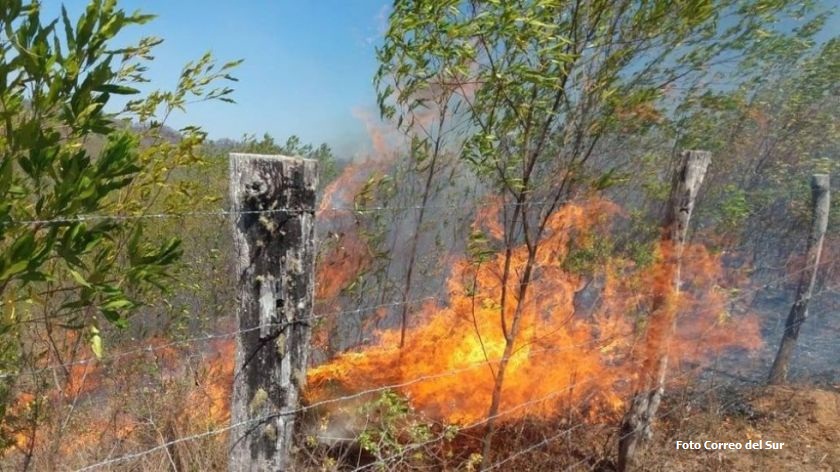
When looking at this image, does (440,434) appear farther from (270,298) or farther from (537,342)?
(270,298)

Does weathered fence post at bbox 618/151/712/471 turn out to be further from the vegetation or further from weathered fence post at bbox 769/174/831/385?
weathered fence post at bbox 769/174/831/385

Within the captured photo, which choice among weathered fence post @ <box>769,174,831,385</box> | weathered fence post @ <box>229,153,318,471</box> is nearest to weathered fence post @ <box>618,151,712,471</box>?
weathered fence post @ <box>229,153,318,471</box>

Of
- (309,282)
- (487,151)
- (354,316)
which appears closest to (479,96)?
(487,151)

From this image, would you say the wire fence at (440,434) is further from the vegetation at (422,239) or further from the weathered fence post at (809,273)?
the weathered fence post at (809,273)

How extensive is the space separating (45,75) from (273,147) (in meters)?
11.3

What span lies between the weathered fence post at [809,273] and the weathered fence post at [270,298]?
6797mm

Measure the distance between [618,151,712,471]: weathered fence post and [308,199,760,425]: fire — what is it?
0.16ft

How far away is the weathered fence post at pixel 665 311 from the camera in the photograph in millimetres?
4188

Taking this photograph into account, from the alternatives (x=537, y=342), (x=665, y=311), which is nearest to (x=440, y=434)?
(x=537, y=342)

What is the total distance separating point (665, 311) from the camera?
436 centimetres

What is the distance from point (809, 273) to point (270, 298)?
7.20 metres

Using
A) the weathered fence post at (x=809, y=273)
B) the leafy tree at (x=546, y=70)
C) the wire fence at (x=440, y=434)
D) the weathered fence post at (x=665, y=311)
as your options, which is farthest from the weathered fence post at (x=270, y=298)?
the weathered fence post at (x=809, y=273)

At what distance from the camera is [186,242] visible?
10.2 meters

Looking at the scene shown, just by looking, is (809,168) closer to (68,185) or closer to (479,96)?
(479,96)
